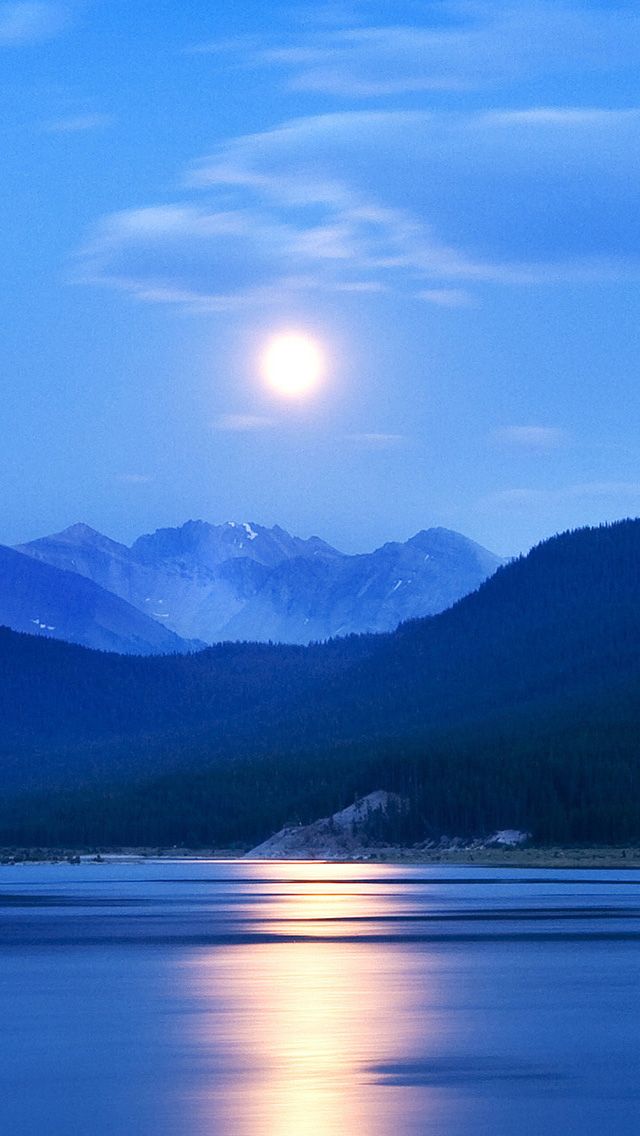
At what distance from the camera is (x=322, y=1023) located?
63031mm

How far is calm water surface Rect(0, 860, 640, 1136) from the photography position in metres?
46.3

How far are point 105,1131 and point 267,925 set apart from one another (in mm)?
65162

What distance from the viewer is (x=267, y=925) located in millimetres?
109062

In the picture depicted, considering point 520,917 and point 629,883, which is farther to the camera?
point 629,883

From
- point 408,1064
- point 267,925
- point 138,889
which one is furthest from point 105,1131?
point 138,889

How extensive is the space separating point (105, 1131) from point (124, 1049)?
42.8ft

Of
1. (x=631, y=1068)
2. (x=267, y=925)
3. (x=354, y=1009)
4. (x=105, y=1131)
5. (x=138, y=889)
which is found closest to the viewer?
(x=105, y=1131)

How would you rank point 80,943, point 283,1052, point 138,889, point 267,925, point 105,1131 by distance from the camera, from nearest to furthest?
1. point 105,1131
2. point 283,1052
3. point 80,943
4. point 267,925
5. point 138,889

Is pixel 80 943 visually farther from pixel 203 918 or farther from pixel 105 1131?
pixel 105 1131

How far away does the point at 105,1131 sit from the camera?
145ft

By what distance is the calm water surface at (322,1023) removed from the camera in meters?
46.3

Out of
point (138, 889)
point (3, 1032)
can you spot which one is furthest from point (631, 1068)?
point (138, 889)

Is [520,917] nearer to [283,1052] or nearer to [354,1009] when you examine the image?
[354,1009]

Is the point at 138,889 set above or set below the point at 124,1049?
above
